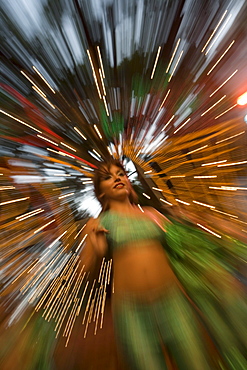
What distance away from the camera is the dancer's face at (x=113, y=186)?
0.61 m

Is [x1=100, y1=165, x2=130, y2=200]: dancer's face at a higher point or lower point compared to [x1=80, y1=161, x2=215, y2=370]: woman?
higher

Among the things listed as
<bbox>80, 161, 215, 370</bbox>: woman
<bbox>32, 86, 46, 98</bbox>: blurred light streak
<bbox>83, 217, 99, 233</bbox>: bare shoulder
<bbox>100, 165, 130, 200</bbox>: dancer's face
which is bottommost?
<bbox>80, 161, 215, 370</bbox>: woman

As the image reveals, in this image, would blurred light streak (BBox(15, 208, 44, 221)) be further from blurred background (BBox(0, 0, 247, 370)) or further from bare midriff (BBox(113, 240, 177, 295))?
bare midriff (BBox(113, 240, 177, 295))

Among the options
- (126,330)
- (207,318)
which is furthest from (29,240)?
(207,318)

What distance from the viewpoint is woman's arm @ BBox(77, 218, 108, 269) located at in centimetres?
48

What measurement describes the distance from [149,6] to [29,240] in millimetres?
510

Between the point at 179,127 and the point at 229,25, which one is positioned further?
the point at 179,127

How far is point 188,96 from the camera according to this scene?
1.75 feet

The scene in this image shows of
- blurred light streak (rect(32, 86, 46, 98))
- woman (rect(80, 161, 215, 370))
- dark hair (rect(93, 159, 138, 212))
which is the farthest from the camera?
dark hair (rect(93, 159, 138, 212))

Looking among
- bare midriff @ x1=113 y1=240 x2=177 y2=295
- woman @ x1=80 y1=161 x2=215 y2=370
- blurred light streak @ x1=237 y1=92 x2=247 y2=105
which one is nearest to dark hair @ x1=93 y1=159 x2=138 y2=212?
woman @ x1=80 y1=161 x2=215 y2=370

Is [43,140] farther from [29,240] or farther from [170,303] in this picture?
[170,303]

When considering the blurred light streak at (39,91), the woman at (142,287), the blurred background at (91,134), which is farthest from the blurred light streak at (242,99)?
the blurred light streak at (39,91)

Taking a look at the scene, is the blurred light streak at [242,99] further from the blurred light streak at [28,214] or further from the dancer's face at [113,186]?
the blurred light streak at [28,214]

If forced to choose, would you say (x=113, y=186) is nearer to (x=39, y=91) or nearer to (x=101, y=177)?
(x=101, y=177)
